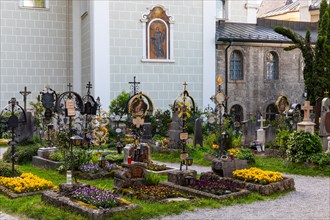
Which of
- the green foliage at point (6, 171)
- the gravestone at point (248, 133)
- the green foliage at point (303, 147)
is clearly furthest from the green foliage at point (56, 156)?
the gravestone at point (248, 133)

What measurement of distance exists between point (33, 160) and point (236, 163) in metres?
5.93

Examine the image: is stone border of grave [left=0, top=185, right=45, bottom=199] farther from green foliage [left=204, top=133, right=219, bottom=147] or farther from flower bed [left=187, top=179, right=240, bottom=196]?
green foliage [left=204, top=133, right=219, bottom=147]

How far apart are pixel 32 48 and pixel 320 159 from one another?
15238 millimetres

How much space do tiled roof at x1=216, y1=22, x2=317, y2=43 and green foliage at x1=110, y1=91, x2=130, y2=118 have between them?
5859 mm

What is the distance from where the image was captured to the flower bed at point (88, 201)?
8383 millimetres

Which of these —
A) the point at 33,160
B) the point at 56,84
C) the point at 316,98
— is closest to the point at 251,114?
the point at 316,98

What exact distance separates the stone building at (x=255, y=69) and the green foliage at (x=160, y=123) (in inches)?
192

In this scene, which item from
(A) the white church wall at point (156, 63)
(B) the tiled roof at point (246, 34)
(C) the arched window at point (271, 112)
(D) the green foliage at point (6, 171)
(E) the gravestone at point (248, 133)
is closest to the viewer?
(D) the green foliage at point (6, 171)

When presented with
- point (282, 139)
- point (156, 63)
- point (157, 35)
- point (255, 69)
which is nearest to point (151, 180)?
point (282, 139)

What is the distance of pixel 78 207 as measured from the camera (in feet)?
28.0

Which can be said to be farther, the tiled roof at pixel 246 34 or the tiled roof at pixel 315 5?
the tiled roof at pixel 315 5

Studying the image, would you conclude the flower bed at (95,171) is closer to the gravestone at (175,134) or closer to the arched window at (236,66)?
the gravestone at (175,134)

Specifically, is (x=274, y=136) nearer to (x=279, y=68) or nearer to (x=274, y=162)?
(x=274, y=162)

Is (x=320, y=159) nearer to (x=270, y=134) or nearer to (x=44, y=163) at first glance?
(x=270, y=134)
